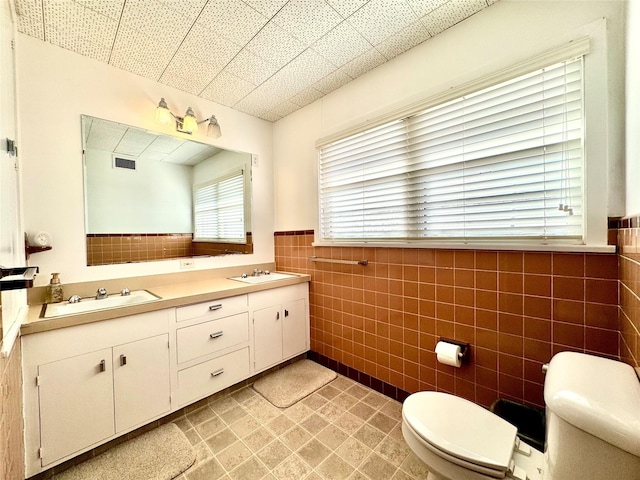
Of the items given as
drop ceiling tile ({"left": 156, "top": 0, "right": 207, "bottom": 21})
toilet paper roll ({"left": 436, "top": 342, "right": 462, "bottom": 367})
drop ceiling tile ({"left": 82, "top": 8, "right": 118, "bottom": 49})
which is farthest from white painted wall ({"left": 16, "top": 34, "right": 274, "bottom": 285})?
toilet paper roll ({"left": 436, "top": 342, "right": 462, "bottom": 367})

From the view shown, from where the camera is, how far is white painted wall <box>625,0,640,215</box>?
948mm

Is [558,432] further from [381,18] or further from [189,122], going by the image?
[189,122]

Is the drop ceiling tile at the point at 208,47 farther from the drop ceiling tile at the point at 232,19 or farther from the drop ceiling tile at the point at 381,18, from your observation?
the drop ceiling tile at the point at 381,18

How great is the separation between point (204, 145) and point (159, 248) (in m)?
1.01

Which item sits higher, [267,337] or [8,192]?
[8,192]

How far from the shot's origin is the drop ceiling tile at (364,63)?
1905mm

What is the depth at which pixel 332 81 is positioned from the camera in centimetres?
221

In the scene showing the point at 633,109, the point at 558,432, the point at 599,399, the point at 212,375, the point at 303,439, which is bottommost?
the point at 303,439

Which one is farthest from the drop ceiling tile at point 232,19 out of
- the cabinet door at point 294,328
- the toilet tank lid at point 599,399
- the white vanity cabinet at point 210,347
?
the toilet tank lid at point 599,399

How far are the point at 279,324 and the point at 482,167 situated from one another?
195 cm

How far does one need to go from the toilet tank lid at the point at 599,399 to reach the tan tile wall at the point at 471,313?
0.51 meters

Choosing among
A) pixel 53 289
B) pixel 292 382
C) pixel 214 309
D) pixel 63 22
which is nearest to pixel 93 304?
pixel 53 289

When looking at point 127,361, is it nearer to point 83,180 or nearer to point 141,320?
point 141,320

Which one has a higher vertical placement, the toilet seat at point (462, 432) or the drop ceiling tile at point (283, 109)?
the drop ceiling tile at point (283, 109)
